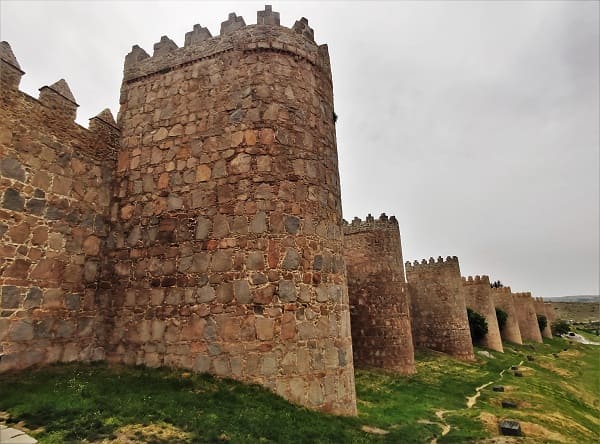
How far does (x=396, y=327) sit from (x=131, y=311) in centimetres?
1359

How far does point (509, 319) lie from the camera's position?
138ft

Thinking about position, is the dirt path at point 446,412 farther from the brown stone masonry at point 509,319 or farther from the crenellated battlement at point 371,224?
the brown stone masonry at point 509,319

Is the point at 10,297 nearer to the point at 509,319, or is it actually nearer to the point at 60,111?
the point at 60,111

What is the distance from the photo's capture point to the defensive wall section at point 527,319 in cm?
4781

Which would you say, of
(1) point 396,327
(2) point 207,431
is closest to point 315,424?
(2) point 207,431

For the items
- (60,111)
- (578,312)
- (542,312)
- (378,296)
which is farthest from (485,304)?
(578,312)

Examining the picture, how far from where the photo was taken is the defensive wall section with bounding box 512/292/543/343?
157ft

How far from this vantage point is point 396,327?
60.7ft

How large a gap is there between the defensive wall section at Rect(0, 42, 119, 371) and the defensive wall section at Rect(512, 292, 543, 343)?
51.8m

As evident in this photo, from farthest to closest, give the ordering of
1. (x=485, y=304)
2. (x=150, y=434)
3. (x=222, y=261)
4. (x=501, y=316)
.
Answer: (x=501, y=316), (x=485, y=304), (x=222, y=261), (x=150, y=434)

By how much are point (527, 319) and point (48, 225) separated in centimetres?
5395

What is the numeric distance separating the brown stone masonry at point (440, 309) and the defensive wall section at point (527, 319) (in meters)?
26.9

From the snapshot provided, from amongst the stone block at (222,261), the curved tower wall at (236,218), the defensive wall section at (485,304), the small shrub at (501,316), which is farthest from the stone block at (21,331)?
the small shrub at (501,316)

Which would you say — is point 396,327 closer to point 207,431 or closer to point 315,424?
point 315,424
